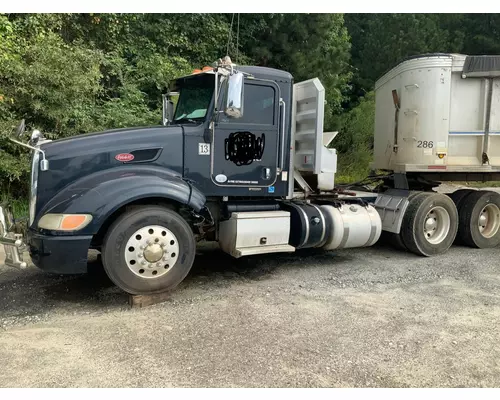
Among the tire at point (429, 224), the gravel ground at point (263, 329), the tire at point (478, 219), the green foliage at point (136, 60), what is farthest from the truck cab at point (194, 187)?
the green foliage at point (136, 60)

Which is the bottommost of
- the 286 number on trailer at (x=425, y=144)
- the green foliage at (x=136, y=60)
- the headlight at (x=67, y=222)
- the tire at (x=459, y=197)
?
the headlight at (x=67, y=222)

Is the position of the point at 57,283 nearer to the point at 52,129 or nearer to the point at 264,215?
the point at 264,215

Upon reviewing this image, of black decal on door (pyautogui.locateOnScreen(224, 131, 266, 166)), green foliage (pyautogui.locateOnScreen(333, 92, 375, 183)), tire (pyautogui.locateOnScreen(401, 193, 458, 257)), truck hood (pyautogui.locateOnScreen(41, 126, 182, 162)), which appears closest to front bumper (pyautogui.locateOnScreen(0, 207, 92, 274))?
truck hood (pyautogui.locateOnScreen(41, 126, 182, 162))

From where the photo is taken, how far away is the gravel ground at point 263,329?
11.5 feet

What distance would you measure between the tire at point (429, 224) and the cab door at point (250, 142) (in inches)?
98.9

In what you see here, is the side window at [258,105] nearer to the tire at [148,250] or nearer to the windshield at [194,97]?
the windshield at [194,97]

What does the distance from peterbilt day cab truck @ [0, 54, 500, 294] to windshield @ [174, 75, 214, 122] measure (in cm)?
2

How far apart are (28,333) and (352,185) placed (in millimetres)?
5879

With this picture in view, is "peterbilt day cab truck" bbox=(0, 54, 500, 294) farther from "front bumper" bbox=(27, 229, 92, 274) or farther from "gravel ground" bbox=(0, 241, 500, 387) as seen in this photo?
"gravel ground" bbox=(0, 241, 500, 387)

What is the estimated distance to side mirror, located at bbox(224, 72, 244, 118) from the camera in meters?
5.12

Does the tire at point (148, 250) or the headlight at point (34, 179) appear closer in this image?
the tire at point (148, 250)

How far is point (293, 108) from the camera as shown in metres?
6.28

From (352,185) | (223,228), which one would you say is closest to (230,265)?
(223,228)

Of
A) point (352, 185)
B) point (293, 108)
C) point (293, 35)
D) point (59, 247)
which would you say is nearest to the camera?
point (59, 247)
